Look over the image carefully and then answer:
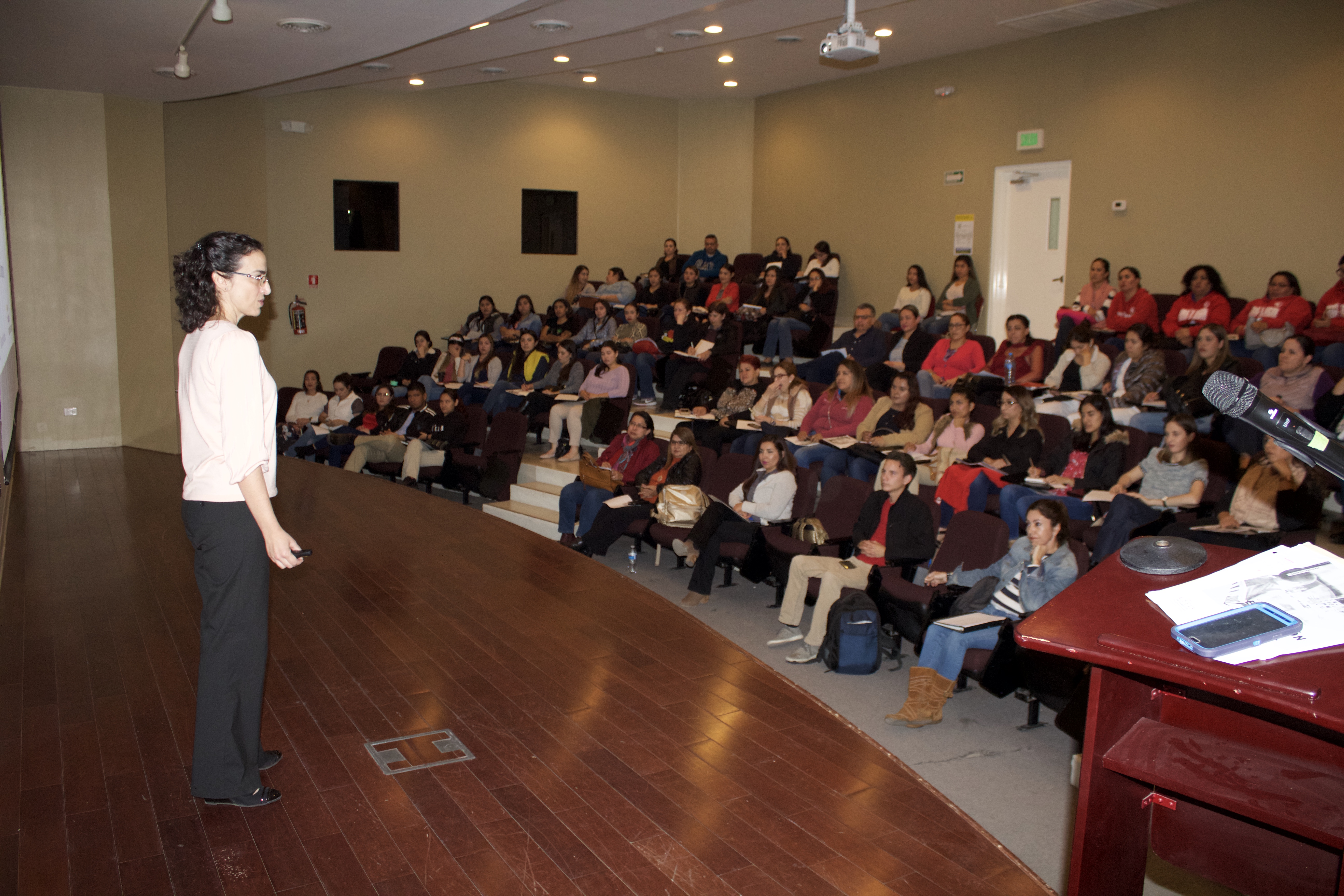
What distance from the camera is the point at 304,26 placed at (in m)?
6.43

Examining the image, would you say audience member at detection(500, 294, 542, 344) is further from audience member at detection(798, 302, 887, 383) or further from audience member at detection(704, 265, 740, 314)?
audience member at detection(798, 302, 887, 383)

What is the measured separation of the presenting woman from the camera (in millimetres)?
2426

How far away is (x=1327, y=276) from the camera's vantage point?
295 inches

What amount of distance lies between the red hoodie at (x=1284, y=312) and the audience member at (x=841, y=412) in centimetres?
287

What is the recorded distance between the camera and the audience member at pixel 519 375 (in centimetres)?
960

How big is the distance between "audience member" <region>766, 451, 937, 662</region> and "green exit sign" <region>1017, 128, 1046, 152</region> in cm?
543

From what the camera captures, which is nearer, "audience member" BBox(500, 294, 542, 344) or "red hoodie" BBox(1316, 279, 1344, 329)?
"red hoodie" BBox(1316, 279, 1344, 329)

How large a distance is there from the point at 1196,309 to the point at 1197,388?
179 centimetres

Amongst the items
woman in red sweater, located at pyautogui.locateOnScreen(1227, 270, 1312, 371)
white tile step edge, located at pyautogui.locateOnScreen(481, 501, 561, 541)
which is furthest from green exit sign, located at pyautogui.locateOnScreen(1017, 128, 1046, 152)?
white tile step edge, located at pyautogui.locateOnScreen(481, 501, 561, 541)


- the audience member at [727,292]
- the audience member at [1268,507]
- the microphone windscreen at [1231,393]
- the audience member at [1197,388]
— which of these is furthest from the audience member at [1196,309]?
the microphone windscreen at [1231,393]

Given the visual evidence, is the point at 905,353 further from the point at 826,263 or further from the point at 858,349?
the point at 826,263

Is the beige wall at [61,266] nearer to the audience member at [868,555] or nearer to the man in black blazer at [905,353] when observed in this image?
the man in black blazer at [905,353]

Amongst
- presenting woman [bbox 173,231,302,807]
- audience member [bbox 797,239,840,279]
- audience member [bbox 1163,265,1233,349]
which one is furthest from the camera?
audience member [bbox 797,239,840,279]

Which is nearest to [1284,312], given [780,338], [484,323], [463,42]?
[780,338]
